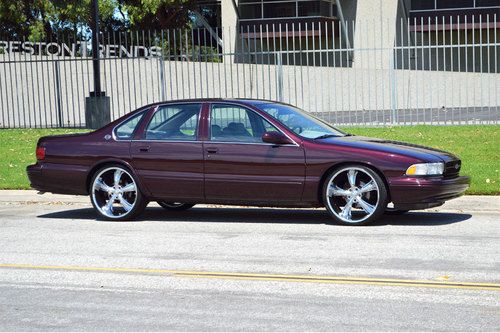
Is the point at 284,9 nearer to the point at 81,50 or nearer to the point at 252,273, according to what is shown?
the point at 81,50

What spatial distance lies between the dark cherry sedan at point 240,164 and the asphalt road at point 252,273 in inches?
13.0

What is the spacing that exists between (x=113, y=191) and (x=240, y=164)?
1723 mm

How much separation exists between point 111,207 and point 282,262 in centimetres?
373

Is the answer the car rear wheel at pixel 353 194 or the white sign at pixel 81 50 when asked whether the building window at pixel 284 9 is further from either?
the car rear wheel at pixel 353 194

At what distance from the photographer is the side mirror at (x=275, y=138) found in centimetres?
1062

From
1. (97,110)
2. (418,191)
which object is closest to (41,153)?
(418,191)

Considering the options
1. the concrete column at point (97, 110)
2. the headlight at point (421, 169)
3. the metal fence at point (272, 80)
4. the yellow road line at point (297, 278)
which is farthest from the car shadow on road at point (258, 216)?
the metal fence at point (272, 80)

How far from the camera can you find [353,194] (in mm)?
10453

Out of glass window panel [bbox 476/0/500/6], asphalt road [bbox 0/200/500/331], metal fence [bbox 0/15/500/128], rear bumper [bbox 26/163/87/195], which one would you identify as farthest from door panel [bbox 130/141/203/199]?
glass window panel [bbox 476/0/500/6]

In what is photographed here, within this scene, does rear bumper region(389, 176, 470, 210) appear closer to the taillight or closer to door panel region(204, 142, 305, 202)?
door panel region(204, 142, 305, 202)

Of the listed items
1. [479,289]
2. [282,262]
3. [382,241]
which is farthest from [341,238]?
[479,289]

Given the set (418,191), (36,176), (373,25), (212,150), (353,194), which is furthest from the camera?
(373,25)

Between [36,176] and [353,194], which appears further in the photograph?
[36,176]

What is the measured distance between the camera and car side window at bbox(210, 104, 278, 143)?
10.9m
